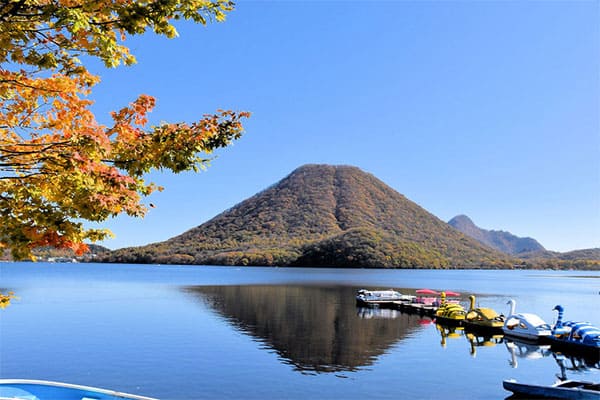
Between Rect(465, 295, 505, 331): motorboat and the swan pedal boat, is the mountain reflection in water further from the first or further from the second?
the swan pedal boat

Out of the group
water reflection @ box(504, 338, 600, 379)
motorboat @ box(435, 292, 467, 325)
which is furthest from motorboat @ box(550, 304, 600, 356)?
motorboat @ box(435, 292, 467, 325)

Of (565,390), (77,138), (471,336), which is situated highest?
(77,138)

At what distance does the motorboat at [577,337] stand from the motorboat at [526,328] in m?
0.93

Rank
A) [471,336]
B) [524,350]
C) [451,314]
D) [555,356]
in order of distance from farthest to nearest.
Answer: [451,314], [471,336], [524,350], [555,356]

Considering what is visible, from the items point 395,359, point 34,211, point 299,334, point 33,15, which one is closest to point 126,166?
point 34,211

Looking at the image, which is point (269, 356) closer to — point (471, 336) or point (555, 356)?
point (555, 356)

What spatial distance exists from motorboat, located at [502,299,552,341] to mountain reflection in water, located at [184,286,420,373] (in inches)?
365

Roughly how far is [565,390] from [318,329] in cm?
2811

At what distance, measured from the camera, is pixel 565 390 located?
21516 mm

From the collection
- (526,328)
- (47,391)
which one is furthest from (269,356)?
(526,328)

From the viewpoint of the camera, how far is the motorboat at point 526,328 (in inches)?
1624

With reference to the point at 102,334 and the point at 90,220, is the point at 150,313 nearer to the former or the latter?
the point at 102,334

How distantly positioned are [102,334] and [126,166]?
132ft

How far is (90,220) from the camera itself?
9461mm
